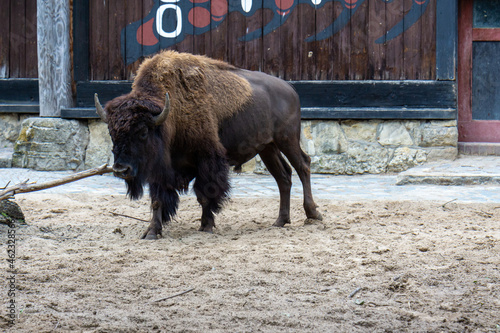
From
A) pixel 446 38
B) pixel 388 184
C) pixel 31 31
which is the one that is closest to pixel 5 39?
pixel 31 31

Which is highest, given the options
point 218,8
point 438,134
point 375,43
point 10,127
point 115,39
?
point 218,8

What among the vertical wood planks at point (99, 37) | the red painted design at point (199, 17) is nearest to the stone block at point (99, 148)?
the vertical wood planks at point (99, 37)

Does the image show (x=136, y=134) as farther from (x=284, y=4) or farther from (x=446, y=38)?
(x=446, y=38)

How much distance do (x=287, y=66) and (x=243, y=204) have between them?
2849mm

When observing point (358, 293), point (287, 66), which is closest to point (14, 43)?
point (287, 66)

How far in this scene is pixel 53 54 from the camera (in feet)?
26.2

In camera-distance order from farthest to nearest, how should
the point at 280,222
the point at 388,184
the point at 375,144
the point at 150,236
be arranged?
1. the point at 375,144
2. the point at 388,184
3. the point at 280,222
4. the point at 150,236

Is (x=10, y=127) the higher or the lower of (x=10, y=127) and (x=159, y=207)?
the higher

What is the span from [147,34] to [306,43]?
2.21 metres

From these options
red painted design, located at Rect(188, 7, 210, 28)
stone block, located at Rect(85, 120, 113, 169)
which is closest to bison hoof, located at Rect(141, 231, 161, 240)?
stone block, located at Rect(85, 120, 113, 169)

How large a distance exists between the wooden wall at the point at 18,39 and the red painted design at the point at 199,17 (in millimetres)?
2319

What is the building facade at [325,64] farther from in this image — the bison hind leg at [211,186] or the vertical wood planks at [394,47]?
the bison hind leg at [211,186]

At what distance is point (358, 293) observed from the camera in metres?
3.16

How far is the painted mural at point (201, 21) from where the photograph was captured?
8.10 metres
